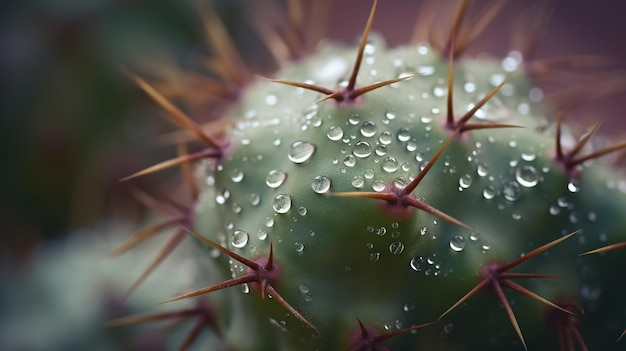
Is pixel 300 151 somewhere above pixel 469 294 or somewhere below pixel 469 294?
above

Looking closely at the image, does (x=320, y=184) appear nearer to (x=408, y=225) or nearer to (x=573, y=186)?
(x=408, y=225)

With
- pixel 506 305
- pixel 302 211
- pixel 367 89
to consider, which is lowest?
pixel 506 305

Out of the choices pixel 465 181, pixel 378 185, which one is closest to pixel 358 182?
pixel 378 185

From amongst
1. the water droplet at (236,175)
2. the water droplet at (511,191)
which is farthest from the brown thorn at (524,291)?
the water droplet at (236,175)

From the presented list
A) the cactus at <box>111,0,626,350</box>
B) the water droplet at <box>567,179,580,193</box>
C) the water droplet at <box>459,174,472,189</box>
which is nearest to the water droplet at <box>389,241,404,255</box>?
the cactus at <box>111,0,626,350</box>

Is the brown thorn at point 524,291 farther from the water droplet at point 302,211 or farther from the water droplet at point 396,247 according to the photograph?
the water droplet at point 302,211

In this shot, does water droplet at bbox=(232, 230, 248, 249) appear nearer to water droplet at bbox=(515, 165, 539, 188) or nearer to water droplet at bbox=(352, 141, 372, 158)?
water droplet at bbox=(352, 141, 372, 158)
